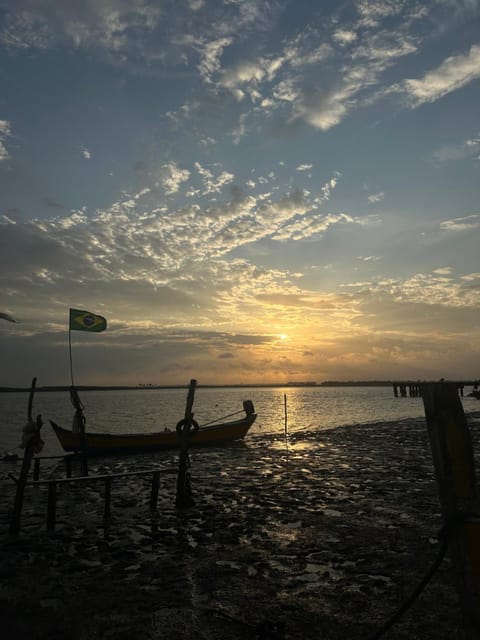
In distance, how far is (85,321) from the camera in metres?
22.1

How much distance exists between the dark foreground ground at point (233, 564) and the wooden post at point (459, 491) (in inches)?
98.2

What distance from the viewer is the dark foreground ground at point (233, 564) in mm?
6062

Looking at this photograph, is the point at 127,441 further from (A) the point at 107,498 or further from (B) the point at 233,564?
(B) the point at 233,564

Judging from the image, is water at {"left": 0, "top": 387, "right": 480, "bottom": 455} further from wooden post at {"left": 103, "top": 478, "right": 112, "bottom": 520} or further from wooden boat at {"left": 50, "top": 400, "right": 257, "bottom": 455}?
wooden post at {"left": 103, "top": 478, "right": 112, "bottom": 520}

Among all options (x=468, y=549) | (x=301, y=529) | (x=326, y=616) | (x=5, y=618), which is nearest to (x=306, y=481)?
(x=301, y=529)

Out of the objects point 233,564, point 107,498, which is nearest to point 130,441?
point 107,498

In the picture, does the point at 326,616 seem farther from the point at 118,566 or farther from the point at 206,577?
the point at 118,566

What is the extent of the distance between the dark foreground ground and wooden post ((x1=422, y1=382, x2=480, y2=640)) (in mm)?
2495

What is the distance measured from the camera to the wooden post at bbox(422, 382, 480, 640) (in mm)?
3824

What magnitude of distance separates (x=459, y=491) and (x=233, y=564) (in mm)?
5737

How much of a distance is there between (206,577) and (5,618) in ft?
10.3

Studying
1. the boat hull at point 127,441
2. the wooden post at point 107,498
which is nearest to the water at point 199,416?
the boat hull at point 127,441

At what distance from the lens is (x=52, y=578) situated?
7.72 metres

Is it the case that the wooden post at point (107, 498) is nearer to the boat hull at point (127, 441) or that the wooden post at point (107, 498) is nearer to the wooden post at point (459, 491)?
the wooden post at point (459, 491)
